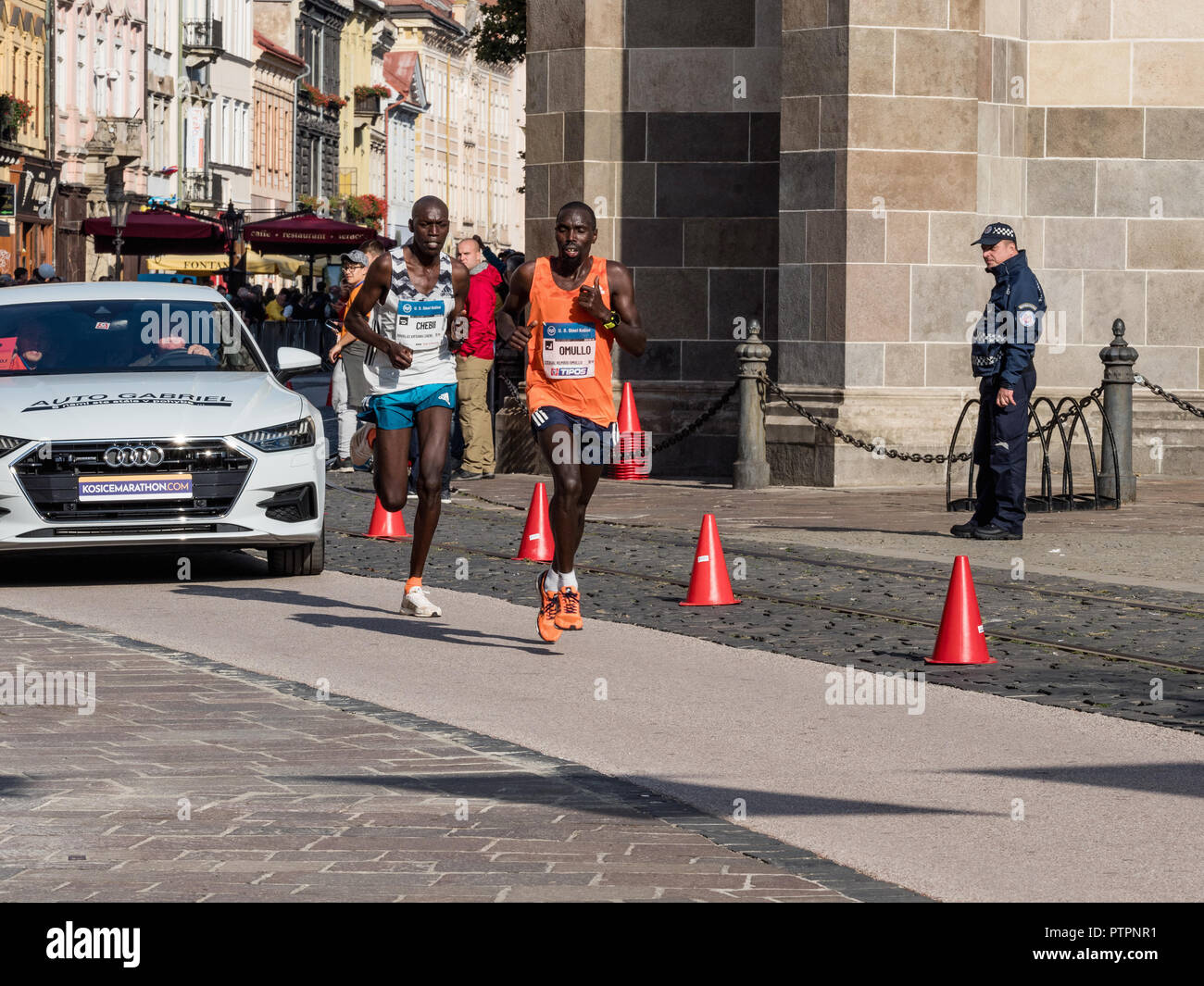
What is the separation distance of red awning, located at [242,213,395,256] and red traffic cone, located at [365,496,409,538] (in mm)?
27285

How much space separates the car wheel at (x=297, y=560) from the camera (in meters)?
12.6

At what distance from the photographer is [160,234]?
40.2 metres

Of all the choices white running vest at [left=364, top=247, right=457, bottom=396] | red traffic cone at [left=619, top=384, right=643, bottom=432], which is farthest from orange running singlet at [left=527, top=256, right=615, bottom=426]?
red traffic cone at [left=619, top=384, right=643, bottom=432]

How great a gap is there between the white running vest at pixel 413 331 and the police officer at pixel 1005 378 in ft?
14.5

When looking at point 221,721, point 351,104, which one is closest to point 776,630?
point 221,721

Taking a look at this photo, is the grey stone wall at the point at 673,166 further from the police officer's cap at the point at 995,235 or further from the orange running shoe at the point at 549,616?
the orange running shoe at the point at 549,616

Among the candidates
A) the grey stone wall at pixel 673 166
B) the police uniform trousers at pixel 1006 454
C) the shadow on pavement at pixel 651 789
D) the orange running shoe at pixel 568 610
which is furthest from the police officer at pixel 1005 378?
the shadow on pavement at pixel 651 789

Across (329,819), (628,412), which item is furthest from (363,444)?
(628,412)

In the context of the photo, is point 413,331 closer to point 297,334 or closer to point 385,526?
point 385,526

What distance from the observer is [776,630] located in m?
10.4

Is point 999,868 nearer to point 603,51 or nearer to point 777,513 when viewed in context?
point 777,513

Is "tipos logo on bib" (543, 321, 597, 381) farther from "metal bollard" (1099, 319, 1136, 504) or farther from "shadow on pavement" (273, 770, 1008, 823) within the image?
"metal bollard" (1099, 319, 1136, 504)

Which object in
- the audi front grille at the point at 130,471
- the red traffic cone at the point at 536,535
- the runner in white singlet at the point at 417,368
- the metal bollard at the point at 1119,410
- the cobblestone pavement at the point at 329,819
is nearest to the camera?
the cobblestone pavement at the point at 329,819
